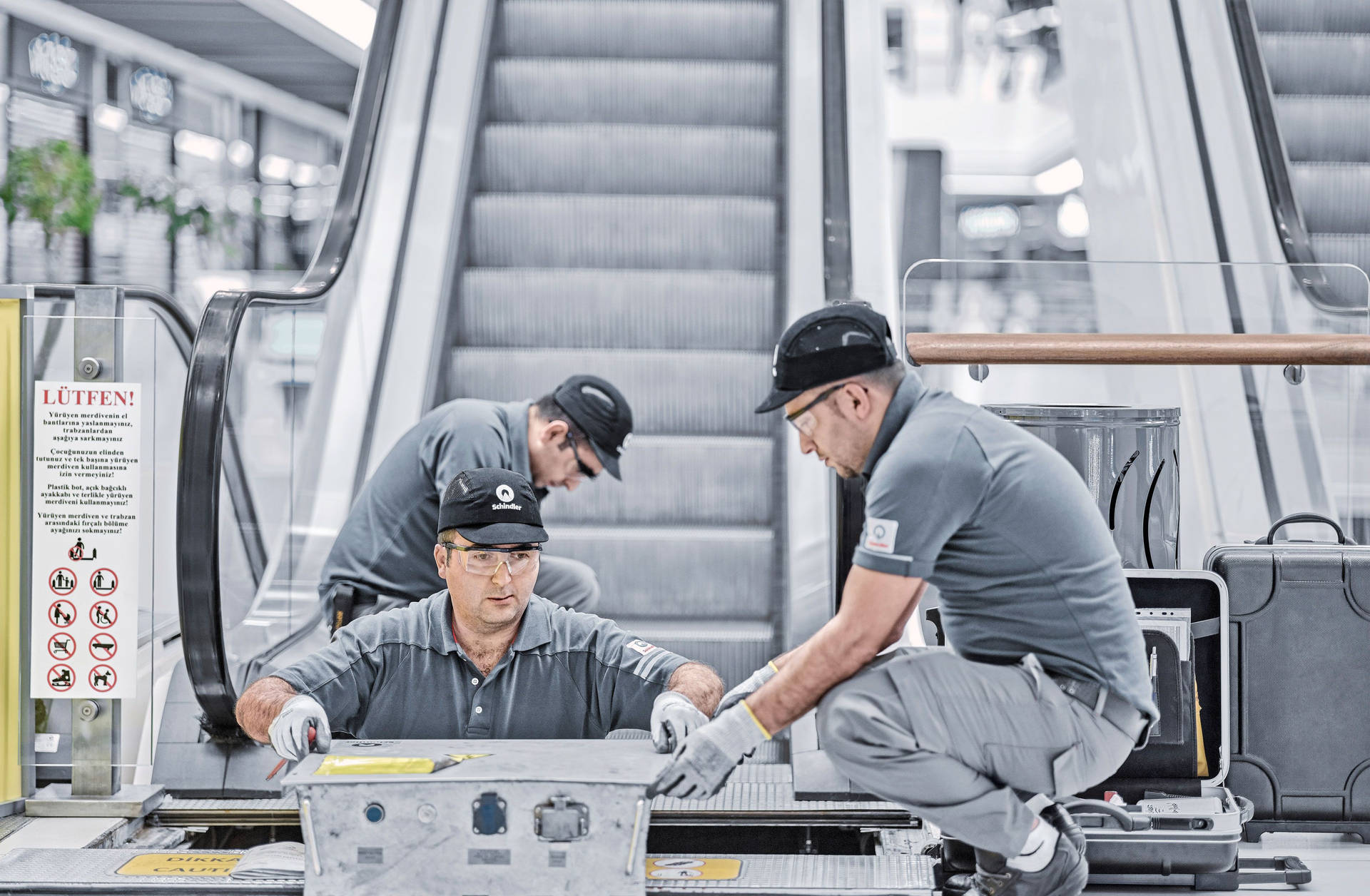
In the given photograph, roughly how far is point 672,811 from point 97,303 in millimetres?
1931

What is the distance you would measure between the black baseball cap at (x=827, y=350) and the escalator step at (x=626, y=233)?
300 centimetres

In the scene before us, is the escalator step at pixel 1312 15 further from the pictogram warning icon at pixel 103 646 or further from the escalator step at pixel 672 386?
the pictogram warning icon at pixel 103 646

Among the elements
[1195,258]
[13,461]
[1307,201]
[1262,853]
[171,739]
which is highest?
[1307,201]

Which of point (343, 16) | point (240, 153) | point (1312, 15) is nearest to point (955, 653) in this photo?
point (1312, 15)

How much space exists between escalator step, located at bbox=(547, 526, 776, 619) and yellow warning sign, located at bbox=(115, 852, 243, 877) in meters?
1.79

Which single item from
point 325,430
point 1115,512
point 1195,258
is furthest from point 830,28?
point 1115,512

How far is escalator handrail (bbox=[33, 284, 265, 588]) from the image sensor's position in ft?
12.3

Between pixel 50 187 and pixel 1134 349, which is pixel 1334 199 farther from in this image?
pixel 50 187

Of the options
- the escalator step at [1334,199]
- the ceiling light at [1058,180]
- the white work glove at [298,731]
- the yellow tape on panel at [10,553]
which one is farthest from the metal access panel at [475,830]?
the ceiling light at [1058,180]

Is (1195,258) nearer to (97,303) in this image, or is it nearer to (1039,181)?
(97,303)

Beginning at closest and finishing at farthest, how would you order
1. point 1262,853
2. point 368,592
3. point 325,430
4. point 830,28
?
1. point 1262,853
2. point 368,592
3. point 325,430
4. point 830,28

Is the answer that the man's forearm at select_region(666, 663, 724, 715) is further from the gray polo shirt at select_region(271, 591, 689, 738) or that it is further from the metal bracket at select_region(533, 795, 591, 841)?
the metal bracket at select_region(533, 795, 591, 841)

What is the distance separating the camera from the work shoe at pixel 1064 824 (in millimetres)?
2699

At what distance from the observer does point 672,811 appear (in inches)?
130
